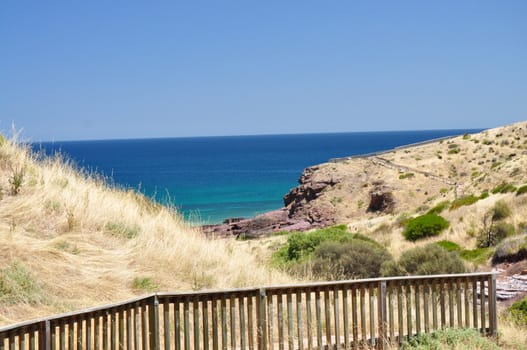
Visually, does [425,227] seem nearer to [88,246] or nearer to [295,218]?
[88,246]

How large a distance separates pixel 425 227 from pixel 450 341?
2594cm

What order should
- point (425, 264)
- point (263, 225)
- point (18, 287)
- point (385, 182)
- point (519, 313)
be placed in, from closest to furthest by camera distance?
point (18, 287) → point (519, 313) → point (425, 264) → point (263, 225) → point (385, 182)

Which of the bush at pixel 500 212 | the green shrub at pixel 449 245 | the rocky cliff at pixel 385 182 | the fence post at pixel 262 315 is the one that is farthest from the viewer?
the rocky cliff at pixel 385 182

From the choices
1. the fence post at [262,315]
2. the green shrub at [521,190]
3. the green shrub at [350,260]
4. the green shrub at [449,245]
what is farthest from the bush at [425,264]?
the green shrub at [521,190]

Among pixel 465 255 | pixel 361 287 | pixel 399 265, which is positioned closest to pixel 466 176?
pixel 465 255

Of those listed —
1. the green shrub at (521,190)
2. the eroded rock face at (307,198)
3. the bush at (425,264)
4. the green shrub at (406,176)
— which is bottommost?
the eroded rock face at (307,198)

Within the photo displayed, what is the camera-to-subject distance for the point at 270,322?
8.62 metres

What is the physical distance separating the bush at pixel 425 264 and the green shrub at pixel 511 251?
3.53 metres

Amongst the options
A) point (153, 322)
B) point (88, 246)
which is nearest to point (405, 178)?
point (88, 246)

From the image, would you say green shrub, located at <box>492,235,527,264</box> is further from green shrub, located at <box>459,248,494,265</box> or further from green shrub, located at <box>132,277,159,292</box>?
green shrub, located at <box>132,277,159,292</box>

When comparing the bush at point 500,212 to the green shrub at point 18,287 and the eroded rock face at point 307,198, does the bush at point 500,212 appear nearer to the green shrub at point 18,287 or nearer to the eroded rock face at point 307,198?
the green shrub at point 18,287

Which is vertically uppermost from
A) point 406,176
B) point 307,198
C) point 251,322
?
point 251,322

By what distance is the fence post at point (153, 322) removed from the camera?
7992 mm

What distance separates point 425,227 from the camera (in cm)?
3422
